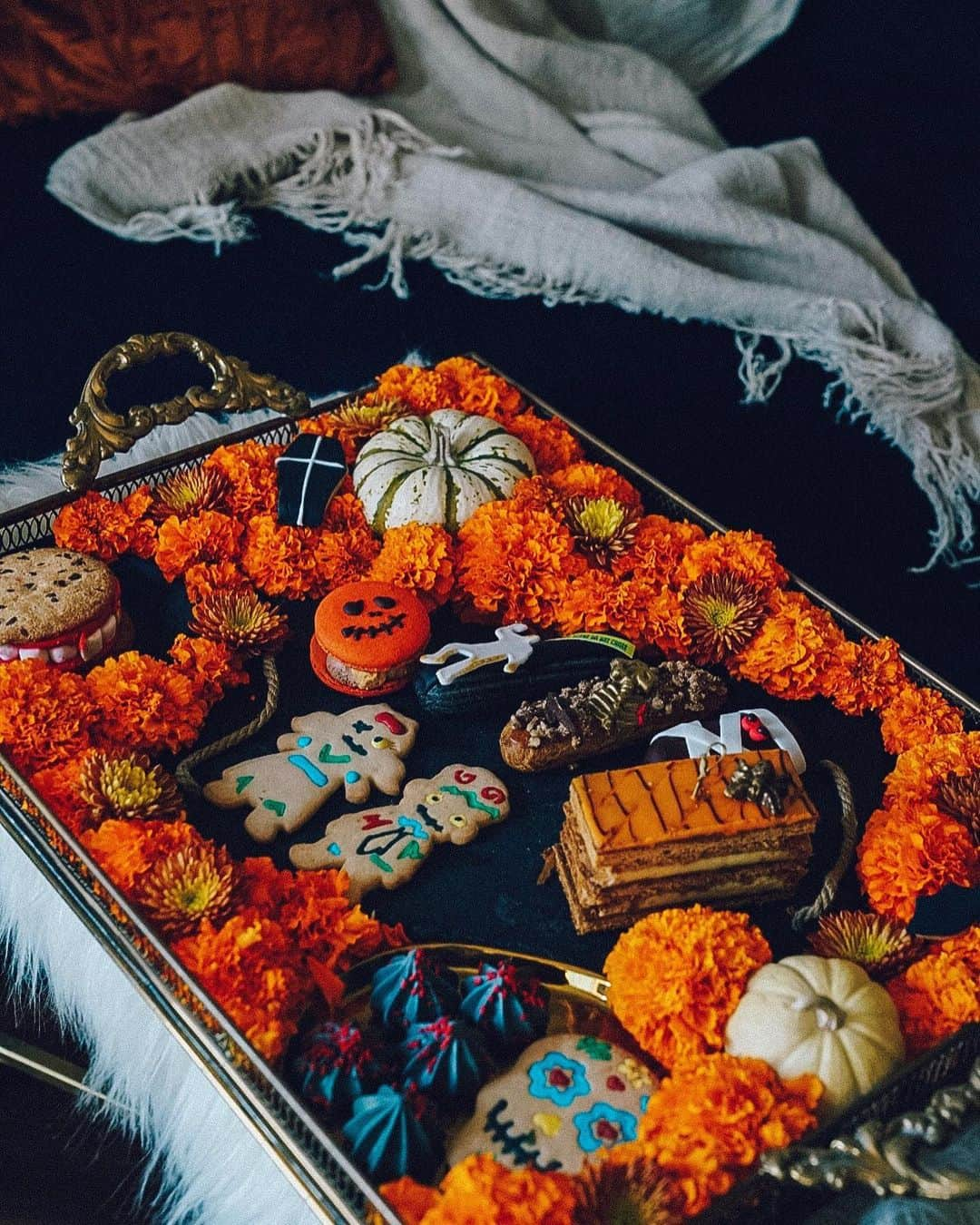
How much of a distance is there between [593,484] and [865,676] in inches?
16.8

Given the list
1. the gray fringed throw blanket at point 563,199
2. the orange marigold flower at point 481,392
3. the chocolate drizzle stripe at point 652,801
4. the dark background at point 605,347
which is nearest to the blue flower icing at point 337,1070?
the chocolate drizzle stripe at point 652,801

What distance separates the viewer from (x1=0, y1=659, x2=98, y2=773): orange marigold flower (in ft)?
4.42

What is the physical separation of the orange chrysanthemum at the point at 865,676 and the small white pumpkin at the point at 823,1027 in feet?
1.35

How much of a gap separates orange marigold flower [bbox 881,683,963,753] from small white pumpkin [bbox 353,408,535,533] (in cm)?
53

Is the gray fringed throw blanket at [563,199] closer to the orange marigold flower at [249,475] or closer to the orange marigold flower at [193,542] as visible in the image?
the orange marigold flower at [249,475]

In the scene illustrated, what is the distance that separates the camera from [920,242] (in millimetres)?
2475

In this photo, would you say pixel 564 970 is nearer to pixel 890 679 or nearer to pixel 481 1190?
pixel 481 1190

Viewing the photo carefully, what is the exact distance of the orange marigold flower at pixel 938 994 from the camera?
1184 mm

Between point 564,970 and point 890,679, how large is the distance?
537 mm

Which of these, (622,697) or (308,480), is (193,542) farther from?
(622,697)

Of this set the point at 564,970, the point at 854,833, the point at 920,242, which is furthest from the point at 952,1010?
the point at 920,242

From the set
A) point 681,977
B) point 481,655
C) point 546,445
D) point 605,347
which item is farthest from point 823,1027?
point 605,347

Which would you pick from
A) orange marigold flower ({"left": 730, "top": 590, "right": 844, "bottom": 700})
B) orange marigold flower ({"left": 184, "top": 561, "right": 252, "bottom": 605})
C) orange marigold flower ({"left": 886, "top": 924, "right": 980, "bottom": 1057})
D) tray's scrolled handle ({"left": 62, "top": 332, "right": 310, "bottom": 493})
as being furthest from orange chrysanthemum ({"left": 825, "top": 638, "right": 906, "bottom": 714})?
tray's scrolled handle ({"left": 62, "top": 332, "right": 310, "bottom": 493})

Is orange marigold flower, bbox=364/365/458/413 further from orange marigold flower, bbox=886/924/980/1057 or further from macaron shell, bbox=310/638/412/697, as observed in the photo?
orange marigold flower, bbox=886/924/980/1057
